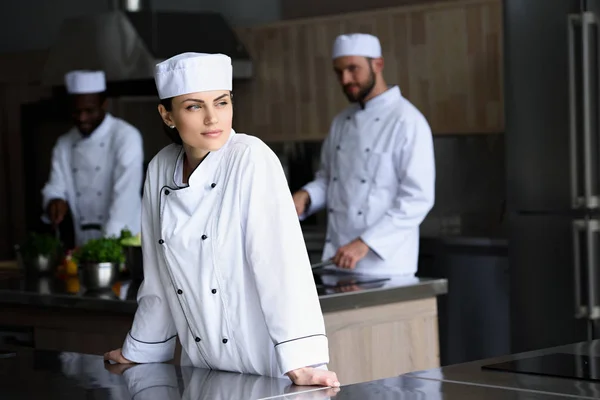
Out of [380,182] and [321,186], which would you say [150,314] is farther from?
[321,186]

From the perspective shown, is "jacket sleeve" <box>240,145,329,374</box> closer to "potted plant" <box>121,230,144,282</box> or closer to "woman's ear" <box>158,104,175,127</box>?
"woman's ear" <box>158,104,175,127</box>

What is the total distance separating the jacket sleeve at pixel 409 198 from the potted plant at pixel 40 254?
1119 millimetres

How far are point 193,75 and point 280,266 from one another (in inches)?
16.0

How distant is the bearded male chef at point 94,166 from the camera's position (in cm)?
484

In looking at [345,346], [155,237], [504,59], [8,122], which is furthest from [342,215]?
[8,122]

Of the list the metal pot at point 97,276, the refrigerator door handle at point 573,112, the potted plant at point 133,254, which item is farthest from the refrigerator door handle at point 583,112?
the metal pot at point 97,276

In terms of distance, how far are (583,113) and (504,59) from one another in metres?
0.44

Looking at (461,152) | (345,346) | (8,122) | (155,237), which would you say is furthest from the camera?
(8,122)

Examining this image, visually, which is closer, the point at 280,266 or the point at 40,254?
the point at 280,266

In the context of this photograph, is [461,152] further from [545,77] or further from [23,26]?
[23,26]

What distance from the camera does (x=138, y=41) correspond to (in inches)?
232

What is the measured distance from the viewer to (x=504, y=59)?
4277 mm

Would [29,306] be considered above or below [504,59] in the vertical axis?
below

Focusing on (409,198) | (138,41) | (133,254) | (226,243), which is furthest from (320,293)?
(138,41)
